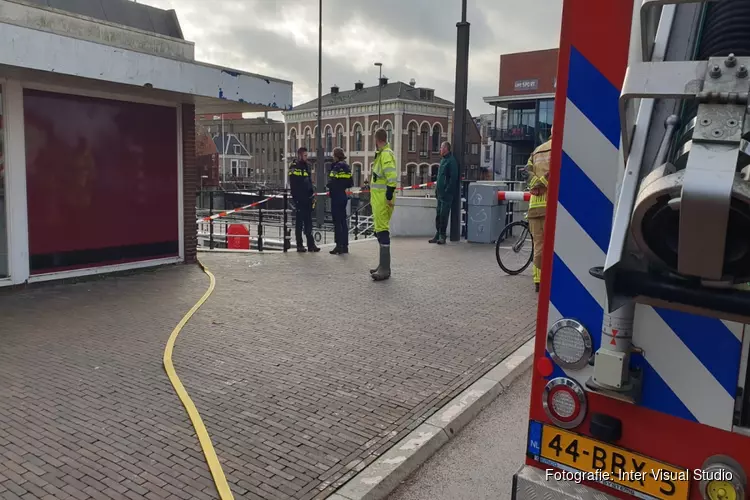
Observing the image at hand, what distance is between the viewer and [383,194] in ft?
28.7

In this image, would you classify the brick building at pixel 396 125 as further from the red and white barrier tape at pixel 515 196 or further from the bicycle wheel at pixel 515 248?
the bicycle wheel at pixel 515 248

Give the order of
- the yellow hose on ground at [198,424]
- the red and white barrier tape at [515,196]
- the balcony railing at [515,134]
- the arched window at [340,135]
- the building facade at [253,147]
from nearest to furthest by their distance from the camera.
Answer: the yellow hose on ground at [198,424]
the red and white barrier tape at [515,196]
the balcony railing at [515,134]
the arched window at [340,135]
the building facade at [253,147]

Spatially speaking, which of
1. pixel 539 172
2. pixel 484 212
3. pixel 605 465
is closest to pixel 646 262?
pixel 605 465

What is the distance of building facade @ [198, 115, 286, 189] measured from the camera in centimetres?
8788

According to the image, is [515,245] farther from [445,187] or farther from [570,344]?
[570,344]

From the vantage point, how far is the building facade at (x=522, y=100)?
54062mm

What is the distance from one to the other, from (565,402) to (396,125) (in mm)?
68222

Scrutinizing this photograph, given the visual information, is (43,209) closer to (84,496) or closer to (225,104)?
(225,104)

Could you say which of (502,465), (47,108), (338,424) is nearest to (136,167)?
(47,108)

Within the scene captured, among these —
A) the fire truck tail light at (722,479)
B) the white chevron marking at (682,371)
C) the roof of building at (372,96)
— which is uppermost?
the roof of building at (372,96)

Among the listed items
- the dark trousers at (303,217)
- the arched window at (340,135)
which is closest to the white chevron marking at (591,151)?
the dark trousers at (303,217)

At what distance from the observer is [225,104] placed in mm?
9891

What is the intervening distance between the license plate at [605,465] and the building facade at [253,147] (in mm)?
85942

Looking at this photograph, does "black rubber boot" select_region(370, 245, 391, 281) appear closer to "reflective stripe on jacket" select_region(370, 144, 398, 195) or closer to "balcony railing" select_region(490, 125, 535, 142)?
"reflective stripe on jacket" select_region(370, 144, 398, 195)
